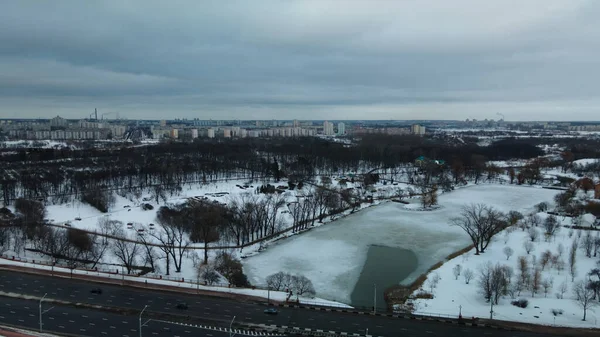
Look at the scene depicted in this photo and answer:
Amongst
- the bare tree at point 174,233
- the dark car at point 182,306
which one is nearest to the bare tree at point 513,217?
the bare tree at point 174,233

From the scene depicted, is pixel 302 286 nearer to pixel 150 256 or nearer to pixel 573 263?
pixel 150 256

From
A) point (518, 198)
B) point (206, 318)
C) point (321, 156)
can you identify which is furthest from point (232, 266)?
point (321, 156)

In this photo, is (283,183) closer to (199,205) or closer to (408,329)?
(199,205)

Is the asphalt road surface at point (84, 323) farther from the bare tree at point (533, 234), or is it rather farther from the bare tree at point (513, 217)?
the bare tree at point (513, 217)

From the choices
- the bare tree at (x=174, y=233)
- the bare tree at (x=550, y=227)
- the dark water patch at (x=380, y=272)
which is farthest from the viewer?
the bare tree at (x=550, y=227)

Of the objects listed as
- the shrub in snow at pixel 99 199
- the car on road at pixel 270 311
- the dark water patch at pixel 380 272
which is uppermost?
the shrub in snow at pixel 99 199

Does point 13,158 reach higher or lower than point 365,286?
higher

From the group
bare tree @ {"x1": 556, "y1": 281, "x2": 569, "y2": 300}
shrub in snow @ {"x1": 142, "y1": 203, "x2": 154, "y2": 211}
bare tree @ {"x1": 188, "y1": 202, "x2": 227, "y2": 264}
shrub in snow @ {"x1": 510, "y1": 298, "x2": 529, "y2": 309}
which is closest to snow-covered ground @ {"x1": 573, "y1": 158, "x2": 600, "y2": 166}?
bare tree @ {"x1": 556, "y1": 281, "x2": 569, "y2": 300}
